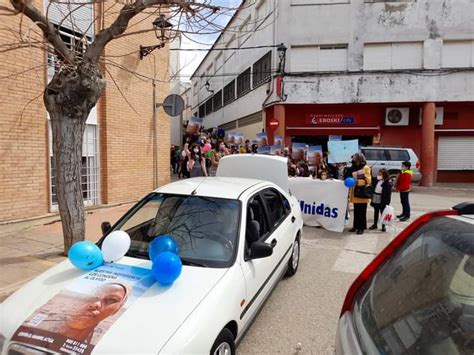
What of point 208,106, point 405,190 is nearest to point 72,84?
point 405,190

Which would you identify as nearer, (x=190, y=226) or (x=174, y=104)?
Answer: (x=190, y=226)

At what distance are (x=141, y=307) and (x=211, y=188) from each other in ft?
5.93

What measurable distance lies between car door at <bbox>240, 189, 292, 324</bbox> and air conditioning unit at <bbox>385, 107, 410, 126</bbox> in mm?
16729

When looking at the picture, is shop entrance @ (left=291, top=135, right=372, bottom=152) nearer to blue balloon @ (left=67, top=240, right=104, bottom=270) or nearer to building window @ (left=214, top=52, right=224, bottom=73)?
building window @ (left=214, top=52, right=224, bottom=73)

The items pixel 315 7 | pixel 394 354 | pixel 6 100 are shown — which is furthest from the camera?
pixel 315 7

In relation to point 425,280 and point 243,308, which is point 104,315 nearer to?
point 243,308

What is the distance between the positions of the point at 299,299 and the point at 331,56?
1627 cm

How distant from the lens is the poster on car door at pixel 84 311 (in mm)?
2315

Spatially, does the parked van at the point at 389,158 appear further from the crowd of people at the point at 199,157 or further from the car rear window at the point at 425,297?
the car rear window at the point at 425,297

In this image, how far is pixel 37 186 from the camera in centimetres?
789

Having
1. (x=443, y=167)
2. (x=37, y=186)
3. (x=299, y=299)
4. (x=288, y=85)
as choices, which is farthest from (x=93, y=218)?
(x=443, y=167)

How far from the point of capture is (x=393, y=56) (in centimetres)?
1838

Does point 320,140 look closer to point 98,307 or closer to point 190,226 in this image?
point 190,226

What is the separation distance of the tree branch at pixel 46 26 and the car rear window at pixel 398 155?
14.3 meters
